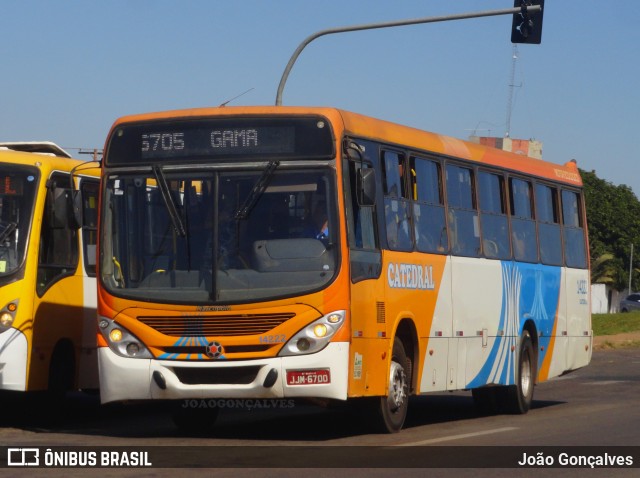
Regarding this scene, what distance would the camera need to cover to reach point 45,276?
1536 centimetres

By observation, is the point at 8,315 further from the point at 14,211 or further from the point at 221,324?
the point at 221,324

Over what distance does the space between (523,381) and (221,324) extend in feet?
23.3

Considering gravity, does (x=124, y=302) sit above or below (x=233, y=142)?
below

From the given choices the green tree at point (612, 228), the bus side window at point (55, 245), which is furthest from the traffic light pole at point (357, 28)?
the green tree at point (612, 228)

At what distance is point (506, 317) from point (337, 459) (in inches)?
272

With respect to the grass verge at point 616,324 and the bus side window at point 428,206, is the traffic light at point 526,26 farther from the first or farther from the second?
the grass verge at point 616,324

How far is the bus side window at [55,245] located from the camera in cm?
1521

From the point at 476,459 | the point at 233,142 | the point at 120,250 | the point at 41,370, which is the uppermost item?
the point at 233,142

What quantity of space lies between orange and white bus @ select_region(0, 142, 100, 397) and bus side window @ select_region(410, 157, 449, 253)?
3.59m

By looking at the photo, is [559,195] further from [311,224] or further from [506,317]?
[311,224]

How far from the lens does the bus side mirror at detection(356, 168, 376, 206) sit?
13.1m

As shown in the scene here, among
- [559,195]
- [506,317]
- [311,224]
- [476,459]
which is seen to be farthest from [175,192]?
[559,195]

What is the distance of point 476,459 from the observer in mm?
11617

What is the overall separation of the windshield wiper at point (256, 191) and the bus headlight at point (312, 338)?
122 centimetres
